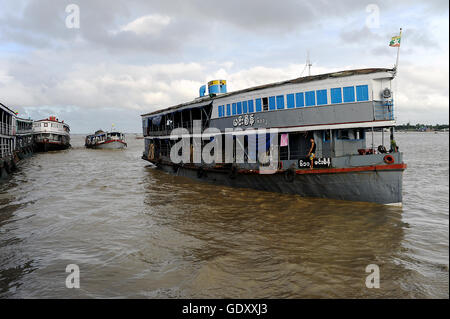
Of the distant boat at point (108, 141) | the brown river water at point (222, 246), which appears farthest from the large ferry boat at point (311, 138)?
the distant boat at point (108, 141)

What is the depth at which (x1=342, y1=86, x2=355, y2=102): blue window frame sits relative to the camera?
12555 millimetres

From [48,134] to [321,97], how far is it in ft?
173

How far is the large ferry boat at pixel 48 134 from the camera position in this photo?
49419 mm

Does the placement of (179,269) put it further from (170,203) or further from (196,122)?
(196,122)

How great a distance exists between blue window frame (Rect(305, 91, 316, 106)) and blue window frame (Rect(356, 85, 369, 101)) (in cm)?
186

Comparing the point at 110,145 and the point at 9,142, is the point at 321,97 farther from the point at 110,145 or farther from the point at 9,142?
the point at 110,145

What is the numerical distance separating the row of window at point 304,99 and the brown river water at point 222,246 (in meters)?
4.55

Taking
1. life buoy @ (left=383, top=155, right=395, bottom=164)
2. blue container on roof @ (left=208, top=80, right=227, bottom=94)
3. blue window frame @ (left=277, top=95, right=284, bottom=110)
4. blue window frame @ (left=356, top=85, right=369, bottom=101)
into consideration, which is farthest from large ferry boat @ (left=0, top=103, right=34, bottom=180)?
life buoy @ (left=383, top=155, right=395, bottom=164)

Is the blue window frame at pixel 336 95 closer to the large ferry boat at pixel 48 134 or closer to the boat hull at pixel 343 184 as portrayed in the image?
the boat hull at pixel 343 184

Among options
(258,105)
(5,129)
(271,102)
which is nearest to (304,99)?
(271,102)

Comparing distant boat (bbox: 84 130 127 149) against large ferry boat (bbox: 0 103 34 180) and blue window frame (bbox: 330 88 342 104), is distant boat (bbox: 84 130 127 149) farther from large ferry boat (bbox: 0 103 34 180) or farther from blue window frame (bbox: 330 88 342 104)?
blue window frame (bbox: 330 88 342 104)

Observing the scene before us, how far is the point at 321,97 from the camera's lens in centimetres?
1327
